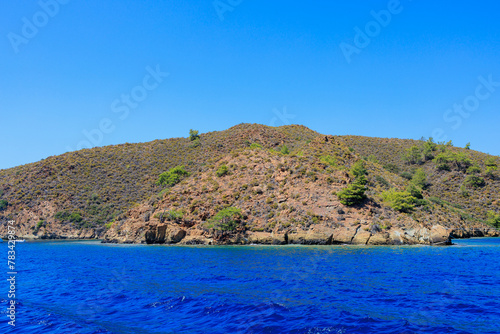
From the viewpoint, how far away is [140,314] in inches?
634

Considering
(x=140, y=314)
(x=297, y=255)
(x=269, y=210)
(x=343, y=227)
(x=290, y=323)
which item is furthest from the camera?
(x=269, y=210)

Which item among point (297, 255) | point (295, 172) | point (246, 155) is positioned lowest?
point (297, 255)

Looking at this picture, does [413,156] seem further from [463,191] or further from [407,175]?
[463,191]

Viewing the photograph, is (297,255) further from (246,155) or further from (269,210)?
(246,155)

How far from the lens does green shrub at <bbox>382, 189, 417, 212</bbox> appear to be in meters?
53.8

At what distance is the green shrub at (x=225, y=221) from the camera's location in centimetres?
5284

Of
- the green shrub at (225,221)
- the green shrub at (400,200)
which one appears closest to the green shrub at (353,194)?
the green shrub at (400,200)

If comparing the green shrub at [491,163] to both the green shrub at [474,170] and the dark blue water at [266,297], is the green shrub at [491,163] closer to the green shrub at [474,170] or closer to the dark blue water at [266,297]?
the green shrub at [474,170]

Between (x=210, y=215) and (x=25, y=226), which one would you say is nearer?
(x=210, y=215)

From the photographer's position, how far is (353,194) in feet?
176

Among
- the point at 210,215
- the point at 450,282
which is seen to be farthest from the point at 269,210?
the point at 450,282

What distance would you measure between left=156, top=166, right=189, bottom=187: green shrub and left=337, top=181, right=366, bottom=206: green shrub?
44238mm

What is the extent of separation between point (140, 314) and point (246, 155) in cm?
6032

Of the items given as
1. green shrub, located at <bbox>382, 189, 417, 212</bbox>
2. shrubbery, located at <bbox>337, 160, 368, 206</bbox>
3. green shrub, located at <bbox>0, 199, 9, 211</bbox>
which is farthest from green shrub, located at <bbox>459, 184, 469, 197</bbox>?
green shrub, located at <bbox>0, 199, 9, 211</bbox>
